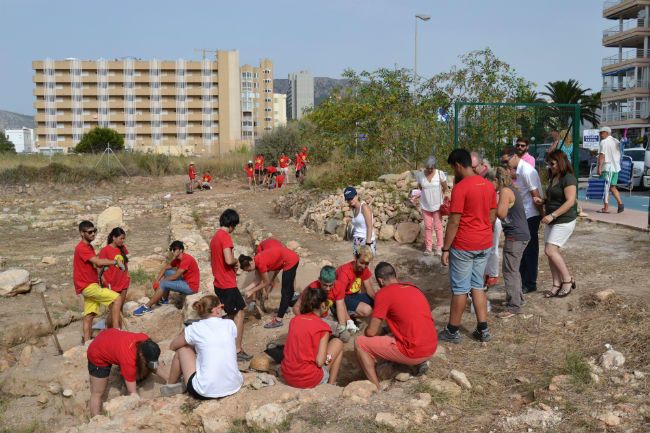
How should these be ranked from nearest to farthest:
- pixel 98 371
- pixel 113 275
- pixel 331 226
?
1. pixel 98 371
2. pixel 113 275
3. pixel 331 226

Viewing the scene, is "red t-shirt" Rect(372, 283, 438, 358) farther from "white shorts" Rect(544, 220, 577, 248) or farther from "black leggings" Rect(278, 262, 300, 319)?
"black leggings" Rect(278, 262, 300, 319)

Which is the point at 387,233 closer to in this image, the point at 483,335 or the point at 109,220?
the point at 483,335

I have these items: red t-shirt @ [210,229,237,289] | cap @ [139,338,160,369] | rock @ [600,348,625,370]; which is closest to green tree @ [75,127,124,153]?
red t-shirt @ [210,229,237,289]

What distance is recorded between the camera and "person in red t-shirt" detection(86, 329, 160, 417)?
5.30 meters

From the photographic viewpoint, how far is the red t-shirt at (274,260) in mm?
6785

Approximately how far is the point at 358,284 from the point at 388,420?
8.40ft

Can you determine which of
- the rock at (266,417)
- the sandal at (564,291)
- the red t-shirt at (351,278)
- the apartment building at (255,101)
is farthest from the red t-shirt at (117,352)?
the apartment building at (255,101)

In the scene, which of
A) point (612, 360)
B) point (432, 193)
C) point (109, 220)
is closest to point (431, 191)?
point (432, 193)

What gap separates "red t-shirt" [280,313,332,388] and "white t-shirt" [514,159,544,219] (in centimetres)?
270

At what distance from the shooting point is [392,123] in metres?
15.6

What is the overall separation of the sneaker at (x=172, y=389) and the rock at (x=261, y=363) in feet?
2.94

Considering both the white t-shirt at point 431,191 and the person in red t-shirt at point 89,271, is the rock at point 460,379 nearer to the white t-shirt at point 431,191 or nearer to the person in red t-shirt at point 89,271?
the person in red t-shirt at point 89,271

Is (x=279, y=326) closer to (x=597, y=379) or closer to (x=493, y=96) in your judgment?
(x=597, y=379)

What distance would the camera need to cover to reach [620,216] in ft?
34.4
